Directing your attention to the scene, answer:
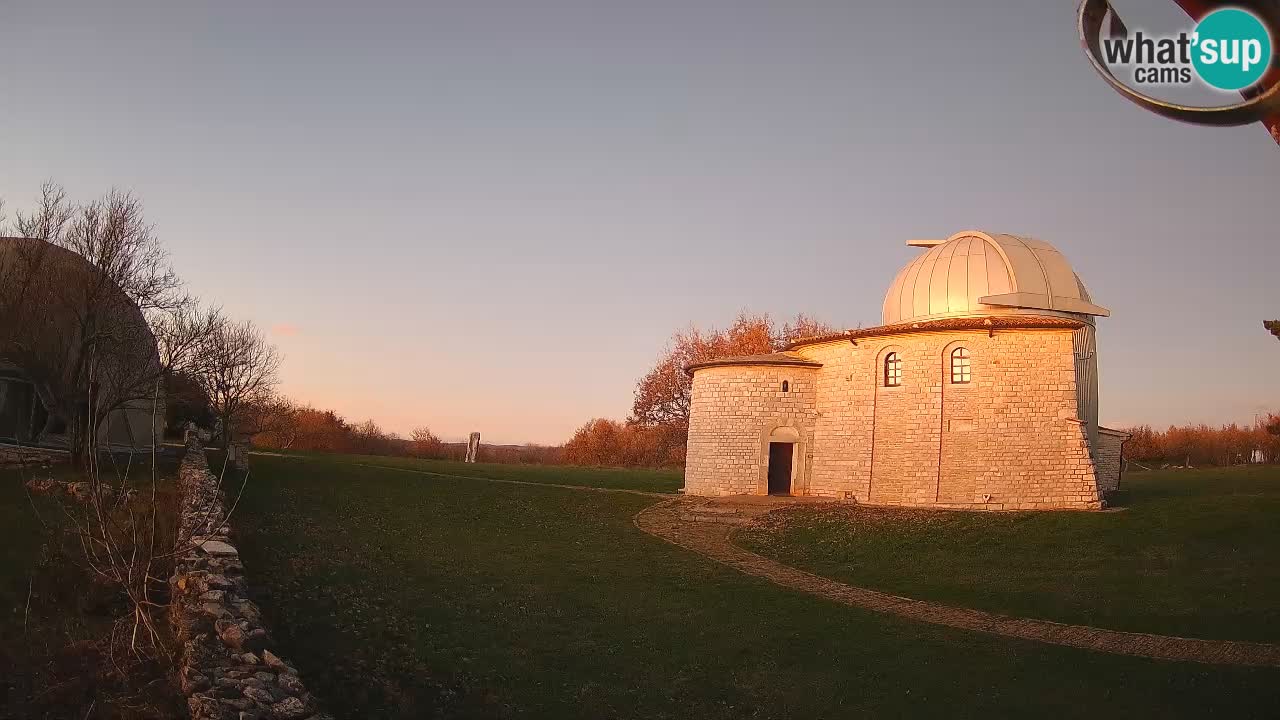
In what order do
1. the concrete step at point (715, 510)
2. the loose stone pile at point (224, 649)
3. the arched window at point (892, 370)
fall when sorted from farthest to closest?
the arched window at point (892, 370), the concrete step at point (715, 510), the loose stone pile at point (224, 649)

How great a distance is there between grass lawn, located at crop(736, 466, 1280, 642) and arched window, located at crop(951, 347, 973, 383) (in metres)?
4.07

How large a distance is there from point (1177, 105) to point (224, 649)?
863cm

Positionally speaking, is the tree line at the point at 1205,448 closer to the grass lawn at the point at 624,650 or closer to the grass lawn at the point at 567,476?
the grass lawn at the point at 567,476

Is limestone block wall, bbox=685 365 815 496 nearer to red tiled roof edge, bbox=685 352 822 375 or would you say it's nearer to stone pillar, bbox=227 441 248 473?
red tiled roof edge, bbox=685 352 822 375

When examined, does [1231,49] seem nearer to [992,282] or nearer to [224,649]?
[224,649]

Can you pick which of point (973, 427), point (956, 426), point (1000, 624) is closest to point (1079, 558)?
point (1000, 624)

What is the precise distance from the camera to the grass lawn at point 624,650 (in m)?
9.16

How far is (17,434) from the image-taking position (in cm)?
2434

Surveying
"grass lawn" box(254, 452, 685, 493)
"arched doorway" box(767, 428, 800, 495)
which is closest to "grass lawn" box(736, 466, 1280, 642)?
"arched doorway" box(767, 428, 800, 495)

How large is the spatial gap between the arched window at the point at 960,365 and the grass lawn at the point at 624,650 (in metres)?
11.5

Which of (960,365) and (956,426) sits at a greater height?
(960,365)

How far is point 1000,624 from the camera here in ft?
41.6

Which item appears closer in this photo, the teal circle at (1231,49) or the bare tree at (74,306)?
the teal circle at (1231,49)
